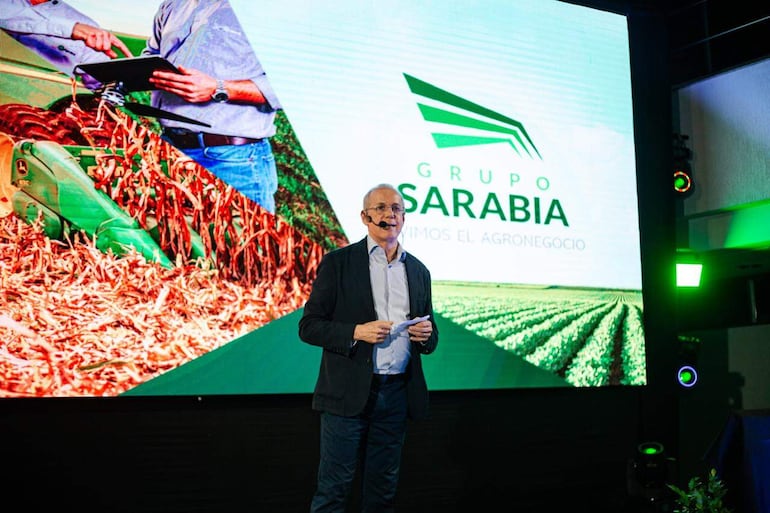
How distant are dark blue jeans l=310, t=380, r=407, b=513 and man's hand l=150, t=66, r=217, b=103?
163 cm

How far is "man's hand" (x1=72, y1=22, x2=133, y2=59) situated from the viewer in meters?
3.34

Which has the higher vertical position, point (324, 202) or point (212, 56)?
point (212, 56)

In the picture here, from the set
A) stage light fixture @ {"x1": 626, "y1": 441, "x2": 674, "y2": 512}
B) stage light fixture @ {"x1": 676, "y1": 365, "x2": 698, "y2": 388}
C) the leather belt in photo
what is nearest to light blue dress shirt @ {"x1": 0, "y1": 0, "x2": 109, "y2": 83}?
the leather belt in photo

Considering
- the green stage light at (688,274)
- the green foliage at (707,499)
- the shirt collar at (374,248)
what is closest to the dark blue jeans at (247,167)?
the shirt collar at (374,248)

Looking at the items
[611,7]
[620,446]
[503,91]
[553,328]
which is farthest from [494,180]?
[620,446]

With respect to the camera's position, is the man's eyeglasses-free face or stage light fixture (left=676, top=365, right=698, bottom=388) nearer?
the man's eyeglasses-free face

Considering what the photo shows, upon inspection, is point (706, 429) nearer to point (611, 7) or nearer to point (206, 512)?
point (611, 7)

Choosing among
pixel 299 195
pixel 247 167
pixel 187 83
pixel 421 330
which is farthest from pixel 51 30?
pixel 421 330

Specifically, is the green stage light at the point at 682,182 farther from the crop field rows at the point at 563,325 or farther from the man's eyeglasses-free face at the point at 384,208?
the man's eyeglasses-free face at the point at 384,208

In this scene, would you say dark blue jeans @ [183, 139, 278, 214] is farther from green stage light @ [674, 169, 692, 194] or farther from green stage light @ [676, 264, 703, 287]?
green stage light @ [676, 264, 703, 287]

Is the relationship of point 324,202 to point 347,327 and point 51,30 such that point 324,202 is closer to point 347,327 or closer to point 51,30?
point 347,327

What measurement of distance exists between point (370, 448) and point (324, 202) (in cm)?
136

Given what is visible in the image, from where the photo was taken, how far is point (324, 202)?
12.3ft

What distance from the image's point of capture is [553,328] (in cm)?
423
